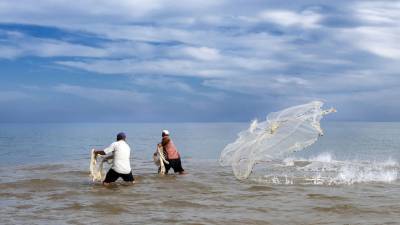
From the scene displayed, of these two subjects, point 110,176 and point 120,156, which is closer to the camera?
point 120,156

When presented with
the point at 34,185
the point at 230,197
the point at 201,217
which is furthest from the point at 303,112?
the point at 34,185

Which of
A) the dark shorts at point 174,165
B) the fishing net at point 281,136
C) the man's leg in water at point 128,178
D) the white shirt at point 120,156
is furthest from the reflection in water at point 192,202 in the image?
the dark shorts at point 174,165

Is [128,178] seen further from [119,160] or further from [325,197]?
[325,197]

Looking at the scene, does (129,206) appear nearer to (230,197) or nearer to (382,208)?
(230,197)

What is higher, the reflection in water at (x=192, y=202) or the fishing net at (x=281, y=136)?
the fishing net at (x=281, y=136)

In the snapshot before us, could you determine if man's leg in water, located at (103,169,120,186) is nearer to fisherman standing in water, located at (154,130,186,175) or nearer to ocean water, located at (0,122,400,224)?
ocean water, located at (0,122,400,224)

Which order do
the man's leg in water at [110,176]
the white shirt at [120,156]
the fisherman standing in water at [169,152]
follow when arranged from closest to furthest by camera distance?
the white shirt at [120,156] < the man's leg in water at [110,176] < the fisherman standing in water at [169,152]

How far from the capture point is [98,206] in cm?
1196

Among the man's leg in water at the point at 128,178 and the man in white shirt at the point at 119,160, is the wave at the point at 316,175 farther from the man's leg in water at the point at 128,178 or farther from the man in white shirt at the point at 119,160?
the man in white shirt at the point at 119,160

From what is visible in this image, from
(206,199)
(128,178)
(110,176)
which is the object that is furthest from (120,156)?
(206,199)

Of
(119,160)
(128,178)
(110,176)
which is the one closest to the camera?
(119,160)

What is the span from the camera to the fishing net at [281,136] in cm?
1538

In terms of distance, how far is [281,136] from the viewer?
15688mm

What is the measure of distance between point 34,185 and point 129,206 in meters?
5.30
